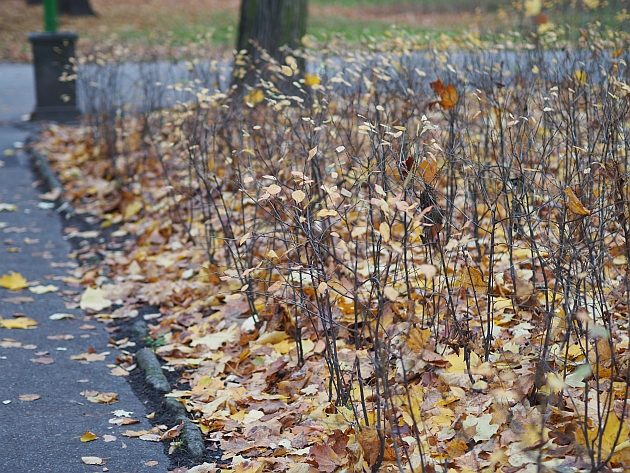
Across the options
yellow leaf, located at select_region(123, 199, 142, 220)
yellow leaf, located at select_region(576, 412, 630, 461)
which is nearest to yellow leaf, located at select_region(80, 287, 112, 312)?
yellow leaf, located at select_region(123, 199, 142, 220)

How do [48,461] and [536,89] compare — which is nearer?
[48,461]

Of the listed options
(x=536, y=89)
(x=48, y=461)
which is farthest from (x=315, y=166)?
(x=48, y=461)

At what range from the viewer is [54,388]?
4375 millimetres

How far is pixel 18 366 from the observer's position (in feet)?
15.1

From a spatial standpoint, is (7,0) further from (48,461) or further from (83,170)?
(48,461)

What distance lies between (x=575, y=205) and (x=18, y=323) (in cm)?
331

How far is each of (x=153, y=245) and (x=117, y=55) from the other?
287 cm

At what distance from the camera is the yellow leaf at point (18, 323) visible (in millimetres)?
5160

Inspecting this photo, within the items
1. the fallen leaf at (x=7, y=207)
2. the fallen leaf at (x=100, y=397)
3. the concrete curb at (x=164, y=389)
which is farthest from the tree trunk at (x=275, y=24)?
the fallen leaf at (x=100, y=397)

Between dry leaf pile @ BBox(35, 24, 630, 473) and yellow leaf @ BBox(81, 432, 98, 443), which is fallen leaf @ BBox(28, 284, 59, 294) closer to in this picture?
dry leaf pile @ BBox(35, 24, 630, 473)

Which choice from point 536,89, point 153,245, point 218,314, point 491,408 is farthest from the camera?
point 153,245

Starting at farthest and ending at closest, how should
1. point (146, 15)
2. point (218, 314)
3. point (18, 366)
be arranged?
point (146, 15) → point (218, 314) → point (18, 366)

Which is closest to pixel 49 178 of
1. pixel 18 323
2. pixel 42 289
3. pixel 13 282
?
pixel 13 282

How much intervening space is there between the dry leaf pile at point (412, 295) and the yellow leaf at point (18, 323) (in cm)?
46
